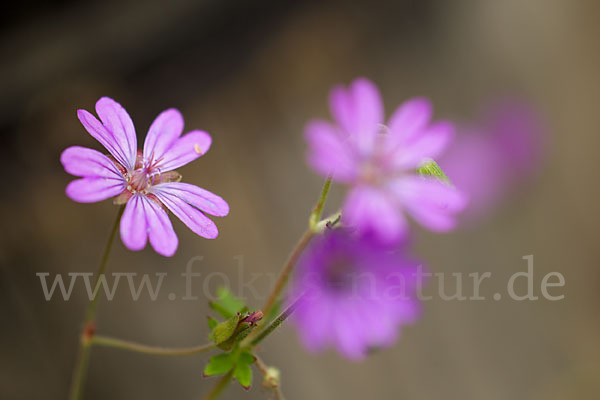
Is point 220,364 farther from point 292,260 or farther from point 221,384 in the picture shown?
point 292,260

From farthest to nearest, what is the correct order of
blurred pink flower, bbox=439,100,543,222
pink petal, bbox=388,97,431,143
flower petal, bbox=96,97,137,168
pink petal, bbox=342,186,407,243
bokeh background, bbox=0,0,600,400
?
blurred pink flower, bbox=439,100,543,222 → bokeh background, bbox=0,0,600,400 → pink petal, bbox=388,97,431,143 → flower petal, bbox=96,97,137,168 → pink petal, bbox=342,186,407,243

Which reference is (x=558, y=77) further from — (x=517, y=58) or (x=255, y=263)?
(x=255, y=263)

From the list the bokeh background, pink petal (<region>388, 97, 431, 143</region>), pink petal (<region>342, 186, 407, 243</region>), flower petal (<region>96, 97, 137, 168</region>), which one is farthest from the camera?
the bokeh background

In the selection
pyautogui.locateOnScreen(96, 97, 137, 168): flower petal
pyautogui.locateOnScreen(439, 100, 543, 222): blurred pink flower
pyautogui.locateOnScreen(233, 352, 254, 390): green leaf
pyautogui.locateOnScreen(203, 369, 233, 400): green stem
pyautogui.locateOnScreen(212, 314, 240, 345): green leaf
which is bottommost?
pyautogui.locateOnScreen(203, 369, 233, 400): green stem

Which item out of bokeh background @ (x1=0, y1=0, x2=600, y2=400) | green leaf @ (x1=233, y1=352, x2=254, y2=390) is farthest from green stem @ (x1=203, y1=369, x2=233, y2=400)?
bokeh background @ (x1=0, y1=0, x2=600, y2=400)

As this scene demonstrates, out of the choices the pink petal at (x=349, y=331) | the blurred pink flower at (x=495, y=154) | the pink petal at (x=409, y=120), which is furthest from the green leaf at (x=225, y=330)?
the blurred pink flower at (x=495, y=154)

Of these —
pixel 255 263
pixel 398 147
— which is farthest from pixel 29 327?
pixel 398 147

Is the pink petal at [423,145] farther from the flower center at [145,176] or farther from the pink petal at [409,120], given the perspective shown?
the flower center at [145,176]

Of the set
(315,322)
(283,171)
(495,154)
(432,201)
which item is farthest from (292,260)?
(495,154)

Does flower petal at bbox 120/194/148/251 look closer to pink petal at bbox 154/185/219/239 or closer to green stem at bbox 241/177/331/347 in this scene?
pink petal at bbox 154/185/219/239
